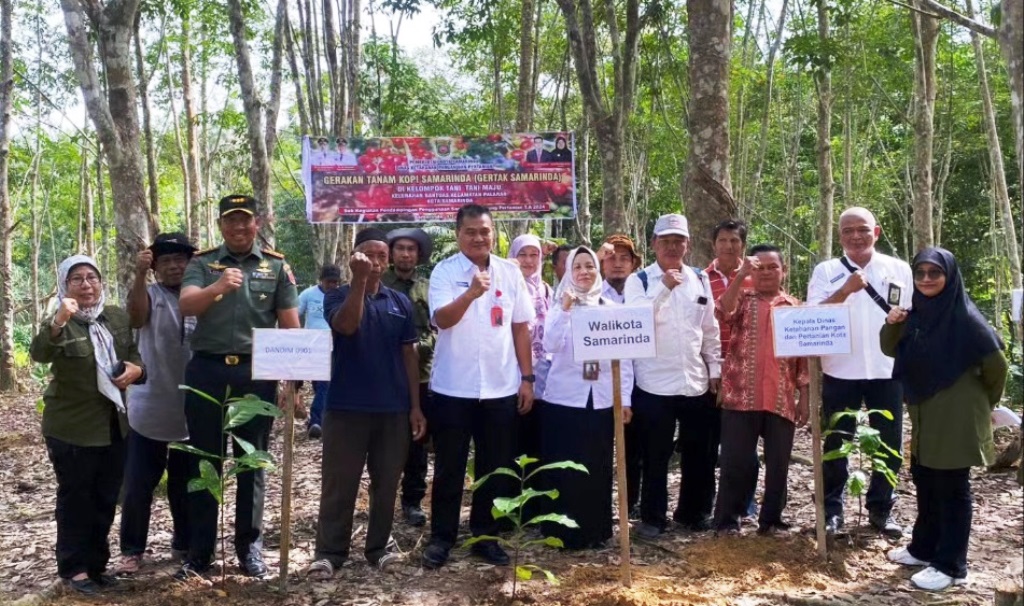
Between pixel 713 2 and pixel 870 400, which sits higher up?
pixel 713 2

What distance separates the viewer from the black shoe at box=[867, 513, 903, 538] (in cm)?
478

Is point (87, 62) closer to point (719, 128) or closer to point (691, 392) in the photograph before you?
point (719, 128)

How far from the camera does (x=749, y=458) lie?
15.4 ft

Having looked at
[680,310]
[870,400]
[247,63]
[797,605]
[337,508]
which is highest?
[247,63]

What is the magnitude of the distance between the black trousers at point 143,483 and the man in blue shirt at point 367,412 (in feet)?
2.71

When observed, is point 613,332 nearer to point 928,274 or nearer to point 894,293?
point 928,274

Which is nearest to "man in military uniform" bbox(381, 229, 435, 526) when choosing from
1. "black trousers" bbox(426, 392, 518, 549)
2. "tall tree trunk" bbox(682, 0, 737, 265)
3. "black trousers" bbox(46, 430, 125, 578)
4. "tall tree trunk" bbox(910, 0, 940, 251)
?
"black trousers" bbox(426, 392, 518, 549)

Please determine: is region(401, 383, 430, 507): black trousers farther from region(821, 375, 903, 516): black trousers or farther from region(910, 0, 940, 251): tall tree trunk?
region(910, 0, 940, 251): tall tree trunk

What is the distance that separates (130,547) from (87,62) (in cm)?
396

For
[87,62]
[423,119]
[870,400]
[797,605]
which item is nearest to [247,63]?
[87,62]

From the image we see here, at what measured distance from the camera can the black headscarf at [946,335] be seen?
3.96 meters

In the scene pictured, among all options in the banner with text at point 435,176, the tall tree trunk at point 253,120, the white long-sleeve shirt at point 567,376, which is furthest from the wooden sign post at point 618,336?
the tall tree trunk at point 253,120

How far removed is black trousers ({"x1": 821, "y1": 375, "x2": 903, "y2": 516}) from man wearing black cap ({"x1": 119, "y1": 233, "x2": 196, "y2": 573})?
3.50 meters

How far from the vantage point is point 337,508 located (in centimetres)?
421
